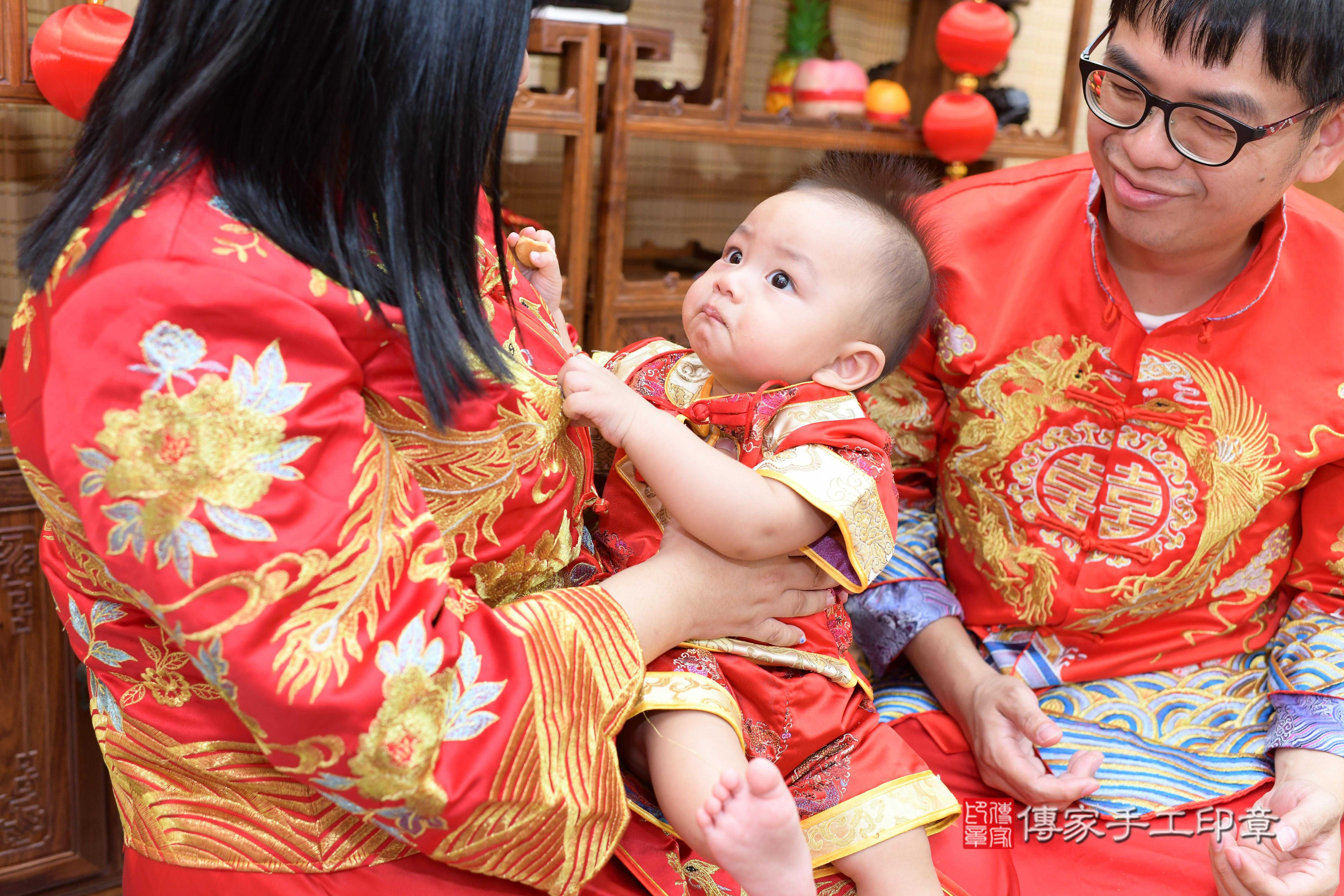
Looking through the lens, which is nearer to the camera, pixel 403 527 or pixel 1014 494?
pixel 403 527

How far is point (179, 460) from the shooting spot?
2.35 ft

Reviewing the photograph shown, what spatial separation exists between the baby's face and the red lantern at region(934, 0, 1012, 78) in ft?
4.80

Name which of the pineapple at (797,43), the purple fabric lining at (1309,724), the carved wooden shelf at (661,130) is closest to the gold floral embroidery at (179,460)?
the purple fabric lining at (1309,724)

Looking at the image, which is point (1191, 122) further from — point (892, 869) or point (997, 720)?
point (892, 869)

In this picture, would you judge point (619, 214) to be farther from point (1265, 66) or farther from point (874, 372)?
point (1265, 66)

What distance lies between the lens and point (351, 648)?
2.51ft

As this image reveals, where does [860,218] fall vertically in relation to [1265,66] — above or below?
below

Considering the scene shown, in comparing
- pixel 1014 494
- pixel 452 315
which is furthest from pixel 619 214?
pixel 452 315

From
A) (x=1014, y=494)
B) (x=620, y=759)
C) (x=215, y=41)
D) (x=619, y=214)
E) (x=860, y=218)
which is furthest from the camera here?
(x=619, y=214)

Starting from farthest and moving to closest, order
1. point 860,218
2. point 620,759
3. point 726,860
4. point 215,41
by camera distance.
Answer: point 860,218, point 620,759, point 726,860, point 215,41

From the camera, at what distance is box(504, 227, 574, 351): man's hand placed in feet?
4.03

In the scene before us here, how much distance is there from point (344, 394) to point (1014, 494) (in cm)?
100

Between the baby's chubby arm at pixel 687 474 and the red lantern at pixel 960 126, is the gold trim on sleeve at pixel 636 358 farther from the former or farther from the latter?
the red lantern at pixel 960 126

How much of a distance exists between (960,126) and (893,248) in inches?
56.5
